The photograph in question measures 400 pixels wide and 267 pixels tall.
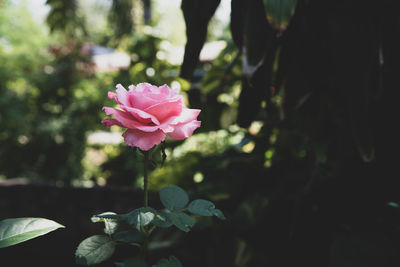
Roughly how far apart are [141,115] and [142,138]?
0.03m

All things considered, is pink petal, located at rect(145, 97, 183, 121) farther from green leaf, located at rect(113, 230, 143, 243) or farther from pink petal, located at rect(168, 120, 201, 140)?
green leaf, located at rect(113, 230, 143, 243)

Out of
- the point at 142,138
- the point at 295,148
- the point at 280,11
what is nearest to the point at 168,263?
the point at 142,138

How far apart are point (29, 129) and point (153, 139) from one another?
355 centimetres

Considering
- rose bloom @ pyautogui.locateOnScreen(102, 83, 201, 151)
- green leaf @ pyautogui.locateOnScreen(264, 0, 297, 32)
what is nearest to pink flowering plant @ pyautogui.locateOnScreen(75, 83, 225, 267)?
Result: rose bloom @ pyautogui.locateOnScreen(102, 83, 201, 151)

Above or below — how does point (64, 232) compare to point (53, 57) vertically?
below

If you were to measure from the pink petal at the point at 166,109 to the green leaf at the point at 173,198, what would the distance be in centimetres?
14

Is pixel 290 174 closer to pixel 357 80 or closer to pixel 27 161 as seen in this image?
pixel 357 80

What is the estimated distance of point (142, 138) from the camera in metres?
0.40

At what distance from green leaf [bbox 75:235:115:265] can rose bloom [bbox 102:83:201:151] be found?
156 millimetres

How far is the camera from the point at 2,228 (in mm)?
394

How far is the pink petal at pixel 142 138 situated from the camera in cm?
39

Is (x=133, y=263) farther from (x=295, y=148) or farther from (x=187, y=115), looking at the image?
(x=295, y=148)

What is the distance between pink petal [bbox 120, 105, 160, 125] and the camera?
0.38 metres

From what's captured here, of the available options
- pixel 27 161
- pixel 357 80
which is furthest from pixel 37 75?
pixel 357 80
